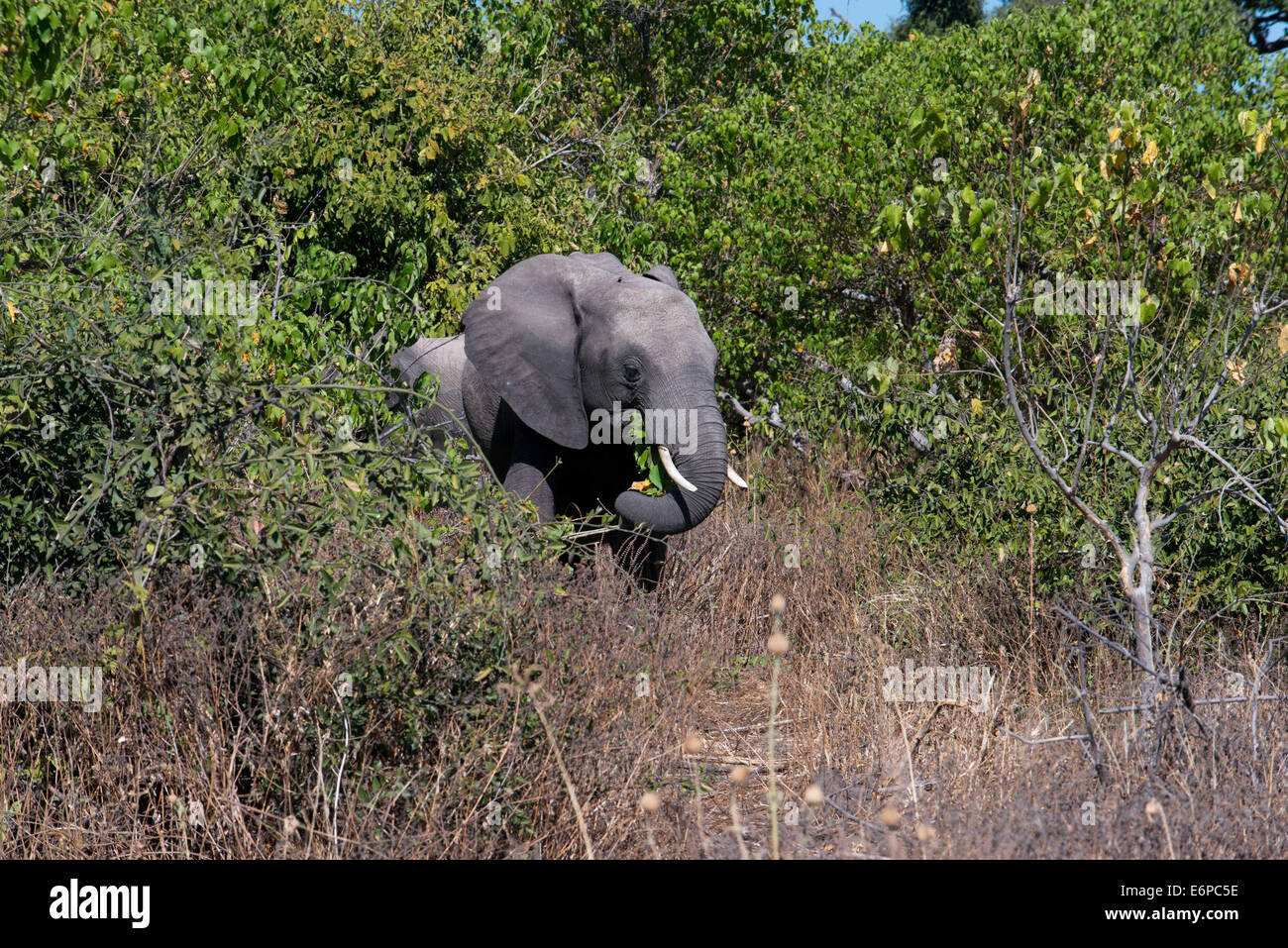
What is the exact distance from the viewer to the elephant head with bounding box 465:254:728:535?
264 inches

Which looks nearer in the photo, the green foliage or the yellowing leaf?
the green foliage

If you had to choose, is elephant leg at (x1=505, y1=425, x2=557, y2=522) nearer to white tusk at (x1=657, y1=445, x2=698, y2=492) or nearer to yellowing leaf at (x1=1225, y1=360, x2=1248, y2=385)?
white tusk at (x1=657, y1=445, x2=698, y2=492)

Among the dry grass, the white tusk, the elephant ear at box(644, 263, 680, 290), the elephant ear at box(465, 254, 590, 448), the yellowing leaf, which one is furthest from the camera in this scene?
the elephant ear at box(644, 263, 680, 290)

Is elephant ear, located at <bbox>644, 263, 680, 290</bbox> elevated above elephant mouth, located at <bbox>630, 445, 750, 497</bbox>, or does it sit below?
above

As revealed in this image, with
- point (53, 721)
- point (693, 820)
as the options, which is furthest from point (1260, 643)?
point (53, 721)

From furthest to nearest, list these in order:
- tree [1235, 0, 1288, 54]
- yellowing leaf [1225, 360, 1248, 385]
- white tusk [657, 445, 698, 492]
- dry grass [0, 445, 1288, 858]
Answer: tree [1235, 0, 1288, 54] < white tusk [657, 445, 698, 492] < yellowing leaf [1225, 360, 1248, 385] < dry grass [0, 445, 1288, 858]

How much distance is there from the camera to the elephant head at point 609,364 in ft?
22.0

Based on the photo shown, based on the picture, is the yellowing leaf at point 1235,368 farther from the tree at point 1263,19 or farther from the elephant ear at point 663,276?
the tree at point 1263,19

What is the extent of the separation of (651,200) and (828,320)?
2202 millimetres

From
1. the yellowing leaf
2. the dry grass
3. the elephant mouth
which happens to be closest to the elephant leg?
the elephant mouth

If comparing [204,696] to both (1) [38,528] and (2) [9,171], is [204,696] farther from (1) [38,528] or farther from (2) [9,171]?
(2) [9,171]

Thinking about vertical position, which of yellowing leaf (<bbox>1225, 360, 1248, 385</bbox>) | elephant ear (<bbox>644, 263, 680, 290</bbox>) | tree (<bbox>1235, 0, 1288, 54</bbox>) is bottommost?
yellowing leaf (<bbox>1225, 360, 1248, 385</bbox>)

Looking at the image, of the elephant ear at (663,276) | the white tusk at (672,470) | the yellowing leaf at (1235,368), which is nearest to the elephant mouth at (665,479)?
the white tusk at (672,470)

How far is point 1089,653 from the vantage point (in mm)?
6285
